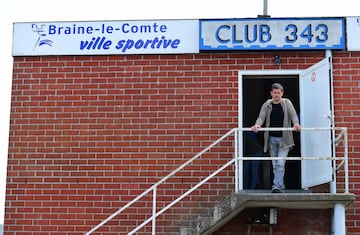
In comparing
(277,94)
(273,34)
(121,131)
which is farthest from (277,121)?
(121,131)

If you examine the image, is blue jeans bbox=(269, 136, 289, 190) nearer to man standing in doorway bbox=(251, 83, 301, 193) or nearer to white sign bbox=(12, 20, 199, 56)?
man standing in doorway bbox=(251, 83, 301, 193)

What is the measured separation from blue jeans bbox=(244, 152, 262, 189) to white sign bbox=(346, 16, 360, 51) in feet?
7.98

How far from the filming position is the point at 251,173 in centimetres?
1219

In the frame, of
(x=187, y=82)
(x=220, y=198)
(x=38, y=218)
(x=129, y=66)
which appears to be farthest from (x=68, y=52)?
(x=220, y=198)

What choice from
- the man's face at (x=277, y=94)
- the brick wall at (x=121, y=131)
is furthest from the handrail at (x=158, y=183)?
the man's face at (x=277, y=94)

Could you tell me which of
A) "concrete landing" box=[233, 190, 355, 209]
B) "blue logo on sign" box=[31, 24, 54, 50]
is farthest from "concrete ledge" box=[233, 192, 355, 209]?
"blue logo on sign" box=[31, 24, 54, 50]

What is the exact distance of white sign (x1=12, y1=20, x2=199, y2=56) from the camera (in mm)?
11938

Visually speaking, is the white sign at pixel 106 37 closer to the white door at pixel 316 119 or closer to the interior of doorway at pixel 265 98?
the interior of doorway at pixel 265 98

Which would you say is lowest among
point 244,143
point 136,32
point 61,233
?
point 61,233

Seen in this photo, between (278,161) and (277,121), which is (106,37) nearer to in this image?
(277,121)

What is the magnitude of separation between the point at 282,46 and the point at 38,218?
4.98m

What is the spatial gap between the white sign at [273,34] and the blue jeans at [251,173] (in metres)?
1.99

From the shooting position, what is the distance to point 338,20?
11742 mm

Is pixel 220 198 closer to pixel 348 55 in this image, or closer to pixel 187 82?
pixel 187 82
